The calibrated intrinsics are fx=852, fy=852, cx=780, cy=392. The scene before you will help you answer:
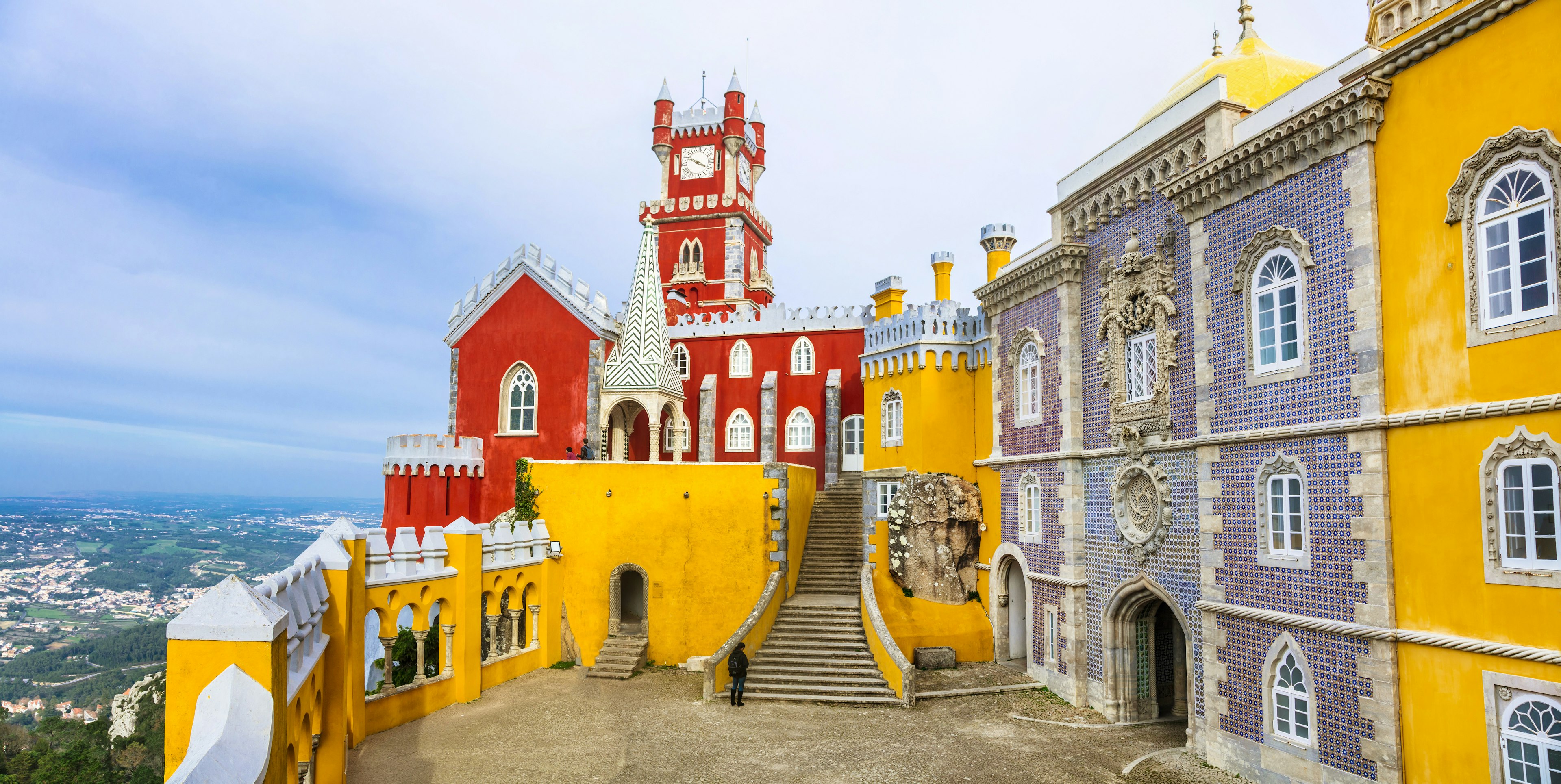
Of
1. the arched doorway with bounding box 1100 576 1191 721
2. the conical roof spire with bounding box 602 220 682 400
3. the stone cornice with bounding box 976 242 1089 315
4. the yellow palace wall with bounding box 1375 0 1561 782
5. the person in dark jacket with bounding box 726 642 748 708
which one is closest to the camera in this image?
the yellow palace wall with bounding box 1375 0 1561 782

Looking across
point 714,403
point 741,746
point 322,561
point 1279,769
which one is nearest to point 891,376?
point 714,403

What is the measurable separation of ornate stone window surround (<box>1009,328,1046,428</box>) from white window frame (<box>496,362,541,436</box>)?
1355 cm

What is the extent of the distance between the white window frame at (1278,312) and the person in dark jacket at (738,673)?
9630mm

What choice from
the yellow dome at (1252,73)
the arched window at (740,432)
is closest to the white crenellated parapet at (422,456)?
the arched window at (740,432)

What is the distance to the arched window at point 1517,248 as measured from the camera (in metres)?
8.09

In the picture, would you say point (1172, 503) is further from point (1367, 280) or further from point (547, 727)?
point (547, 727)

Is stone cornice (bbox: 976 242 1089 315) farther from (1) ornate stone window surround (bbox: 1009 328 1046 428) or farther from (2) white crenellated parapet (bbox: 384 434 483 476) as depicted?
(2) white crenellated parapet (bbox: 384 434 483 476)

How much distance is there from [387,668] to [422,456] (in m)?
11.2

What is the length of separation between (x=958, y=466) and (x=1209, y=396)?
29.2 ft

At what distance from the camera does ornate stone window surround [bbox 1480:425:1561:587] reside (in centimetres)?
795

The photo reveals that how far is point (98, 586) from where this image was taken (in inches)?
1831

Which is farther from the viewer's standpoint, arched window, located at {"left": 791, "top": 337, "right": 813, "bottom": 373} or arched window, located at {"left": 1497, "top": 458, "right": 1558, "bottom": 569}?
arched window, located at {"left": 791, "top": 337, "right": 813, "bottom": 373}

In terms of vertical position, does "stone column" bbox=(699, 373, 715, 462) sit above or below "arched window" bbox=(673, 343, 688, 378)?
below

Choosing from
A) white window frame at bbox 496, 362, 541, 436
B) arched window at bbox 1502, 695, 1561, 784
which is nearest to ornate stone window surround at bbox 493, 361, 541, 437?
white window frame at bbox 496, 362, 541, 436
